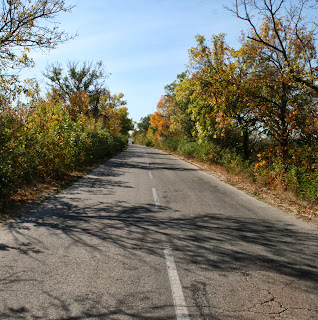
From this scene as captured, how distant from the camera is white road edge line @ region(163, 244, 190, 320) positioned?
9.68 feet

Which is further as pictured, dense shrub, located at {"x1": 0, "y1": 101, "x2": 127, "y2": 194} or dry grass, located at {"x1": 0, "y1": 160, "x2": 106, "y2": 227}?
dense shrub, located at {"x1": 0, "y1": 101, "x2": 127, "y2": 194}

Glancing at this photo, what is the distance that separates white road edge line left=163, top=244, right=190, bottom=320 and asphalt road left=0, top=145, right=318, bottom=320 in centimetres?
1

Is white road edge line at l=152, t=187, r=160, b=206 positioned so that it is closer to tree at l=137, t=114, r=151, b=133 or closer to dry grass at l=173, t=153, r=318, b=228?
dry grass at l=173, t=153, r=318, b=228

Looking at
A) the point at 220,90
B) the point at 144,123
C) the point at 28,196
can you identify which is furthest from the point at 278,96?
the point at 144,123

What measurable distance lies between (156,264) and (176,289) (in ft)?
2.39

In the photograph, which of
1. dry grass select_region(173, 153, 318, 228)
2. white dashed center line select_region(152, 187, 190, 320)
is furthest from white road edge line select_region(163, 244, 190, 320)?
dry grass select_region(173, 153, 318, 228)

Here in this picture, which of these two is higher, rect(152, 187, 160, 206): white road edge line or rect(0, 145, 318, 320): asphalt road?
rect(152, 187, 160, 206): white road edge line

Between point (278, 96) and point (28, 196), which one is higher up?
point (278, 96)

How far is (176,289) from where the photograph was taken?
3.42 m

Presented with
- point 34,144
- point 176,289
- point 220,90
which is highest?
point 220,90

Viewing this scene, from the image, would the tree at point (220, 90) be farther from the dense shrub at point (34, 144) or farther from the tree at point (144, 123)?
the tree at point (144, 123)


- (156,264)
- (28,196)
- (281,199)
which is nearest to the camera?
(156,264)

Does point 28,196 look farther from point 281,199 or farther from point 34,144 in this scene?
point 281,199

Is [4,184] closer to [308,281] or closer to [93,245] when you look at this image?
[93,245]
